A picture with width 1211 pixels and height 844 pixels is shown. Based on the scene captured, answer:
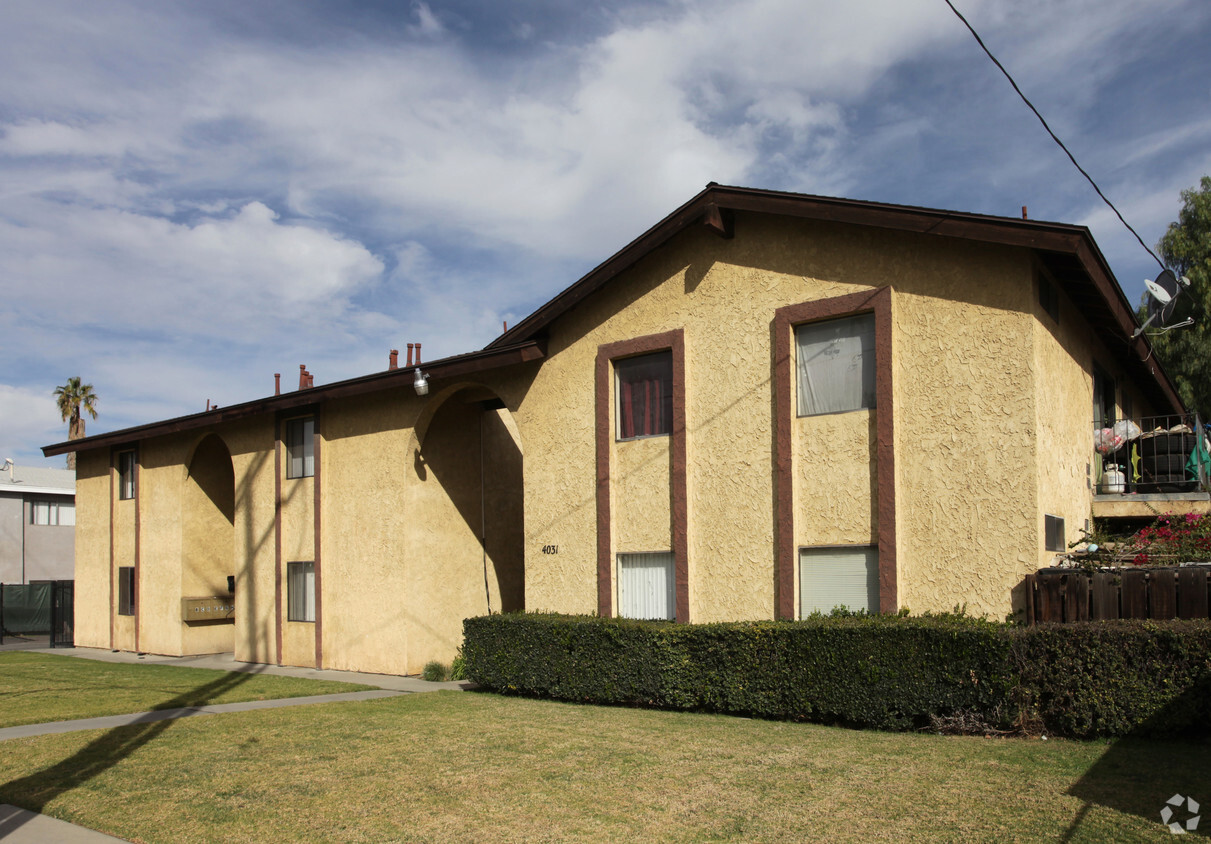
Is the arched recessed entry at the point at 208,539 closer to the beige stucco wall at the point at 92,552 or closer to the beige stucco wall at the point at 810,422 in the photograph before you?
the beige stucco wall at the point at 92,552

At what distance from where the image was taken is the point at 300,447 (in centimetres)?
1962

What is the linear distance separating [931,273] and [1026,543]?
3.49m

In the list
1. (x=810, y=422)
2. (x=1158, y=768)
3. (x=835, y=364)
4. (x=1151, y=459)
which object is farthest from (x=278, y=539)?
(x=1151, y=459)

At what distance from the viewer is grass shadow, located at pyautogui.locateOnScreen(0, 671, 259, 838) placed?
7.62 m

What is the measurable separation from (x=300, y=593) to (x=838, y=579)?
11805mm

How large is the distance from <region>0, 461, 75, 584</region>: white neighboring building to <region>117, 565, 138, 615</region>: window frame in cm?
1476

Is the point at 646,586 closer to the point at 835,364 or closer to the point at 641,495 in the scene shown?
the point at 641,495

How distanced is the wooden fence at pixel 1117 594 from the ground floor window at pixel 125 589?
22.0m

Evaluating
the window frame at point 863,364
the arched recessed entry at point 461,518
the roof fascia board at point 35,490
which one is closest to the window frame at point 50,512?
the roof fascia board at point 35,490

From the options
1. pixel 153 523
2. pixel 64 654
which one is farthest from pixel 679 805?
pixel 64 654

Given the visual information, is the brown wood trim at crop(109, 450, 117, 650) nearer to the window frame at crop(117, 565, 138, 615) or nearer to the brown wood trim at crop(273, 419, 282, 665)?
the window frame at crop(117, 565, 138, 615)

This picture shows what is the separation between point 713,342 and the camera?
13672 mm

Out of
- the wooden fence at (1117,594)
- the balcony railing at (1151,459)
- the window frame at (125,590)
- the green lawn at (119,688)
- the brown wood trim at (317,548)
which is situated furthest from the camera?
the window frame at (125,590)

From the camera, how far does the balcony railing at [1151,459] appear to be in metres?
13.8
